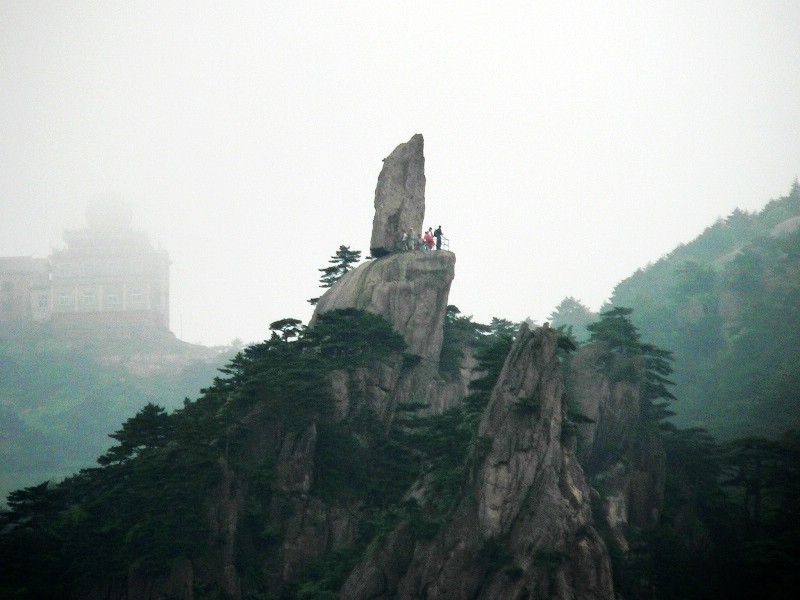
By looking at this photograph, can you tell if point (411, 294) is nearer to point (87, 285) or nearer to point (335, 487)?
point (335, 487)

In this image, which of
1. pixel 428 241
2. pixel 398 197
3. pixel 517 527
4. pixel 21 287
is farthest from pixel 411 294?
pixel 21 287

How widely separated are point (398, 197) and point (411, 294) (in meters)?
7.67

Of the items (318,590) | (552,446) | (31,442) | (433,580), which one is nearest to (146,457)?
(318,590)

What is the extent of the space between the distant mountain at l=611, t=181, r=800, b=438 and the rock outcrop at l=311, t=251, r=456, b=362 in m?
30.8

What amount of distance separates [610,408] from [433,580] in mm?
18115

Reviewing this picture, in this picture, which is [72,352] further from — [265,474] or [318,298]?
[265,474]

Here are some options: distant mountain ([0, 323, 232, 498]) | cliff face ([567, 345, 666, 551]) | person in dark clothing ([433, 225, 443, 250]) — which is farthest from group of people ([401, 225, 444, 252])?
distant mountain ([0, 323, 232, 498])

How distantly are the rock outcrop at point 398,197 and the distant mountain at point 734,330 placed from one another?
32979 millimetres

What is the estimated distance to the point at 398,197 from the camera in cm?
6091

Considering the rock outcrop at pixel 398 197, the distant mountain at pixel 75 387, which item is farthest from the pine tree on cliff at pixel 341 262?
the distant mountain at pixel 75 387

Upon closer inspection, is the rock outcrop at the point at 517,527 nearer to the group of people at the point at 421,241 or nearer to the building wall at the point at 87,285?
the group of people at the point at 421,241

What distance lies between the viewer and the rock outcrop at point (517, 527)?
42.1m

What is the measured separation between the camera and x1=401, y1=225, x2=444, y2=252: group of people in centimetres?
5975

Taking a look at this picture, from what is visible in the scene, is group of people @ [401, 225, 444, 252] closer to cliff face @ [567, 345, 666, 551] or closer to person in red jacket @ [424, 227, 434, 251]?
person in red jacket @ [424, 227, 434, 251]
